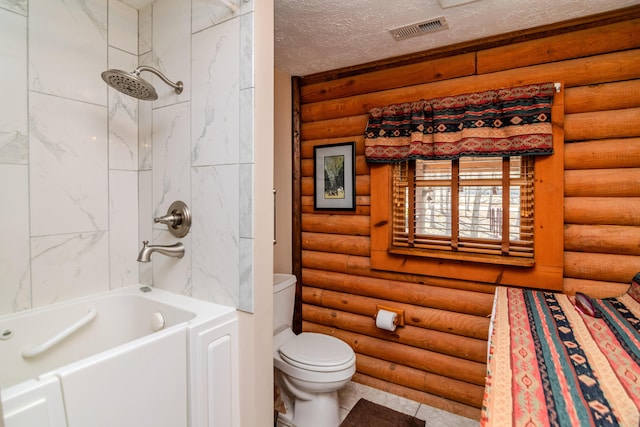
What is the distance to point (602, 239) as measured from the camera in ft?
5.91

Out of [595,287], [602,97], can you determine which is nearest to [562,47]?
[602,97]

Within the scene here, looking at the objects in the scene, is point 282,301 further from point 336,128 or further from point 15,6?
point 15,6

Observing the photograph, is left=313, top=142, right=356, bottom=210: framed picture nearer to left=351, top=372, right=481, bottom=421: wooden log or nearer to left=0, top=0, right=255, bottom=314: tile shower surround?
left=0, top=0, right=255, bottom=314: tile shower surround

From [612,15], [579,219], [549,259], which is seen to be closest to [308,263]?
[549,259]

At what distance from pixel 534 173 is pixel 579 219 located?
36 cm

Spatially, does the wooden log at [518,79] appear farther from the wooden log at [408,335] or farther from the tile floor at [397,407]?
the tile floor at [397,407]

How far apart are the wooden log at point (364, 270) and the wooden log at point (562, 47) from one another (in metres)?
1.42

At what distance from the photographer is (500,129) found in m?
1.98

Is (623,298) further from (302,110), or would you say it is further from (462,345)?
(302,110)

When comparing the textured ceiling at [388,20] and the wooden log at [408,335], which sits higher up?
the textured ceiling at [388,20]

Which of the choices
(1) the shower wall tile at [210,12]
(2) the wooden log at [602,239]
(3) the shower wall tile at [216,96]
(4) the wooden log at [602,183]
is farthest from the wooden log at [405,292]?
(1) the shower wall tile at [210,12]

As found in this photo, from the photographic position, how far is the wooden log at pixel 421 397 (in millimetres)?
2121

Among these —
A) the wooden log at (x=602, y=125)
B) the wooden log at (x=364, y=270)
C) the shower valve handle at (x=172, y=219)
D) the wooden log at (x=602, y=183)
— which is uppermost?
the wooden log at (x=602, y=125)

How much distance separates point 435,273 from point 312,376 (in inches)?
42.4
